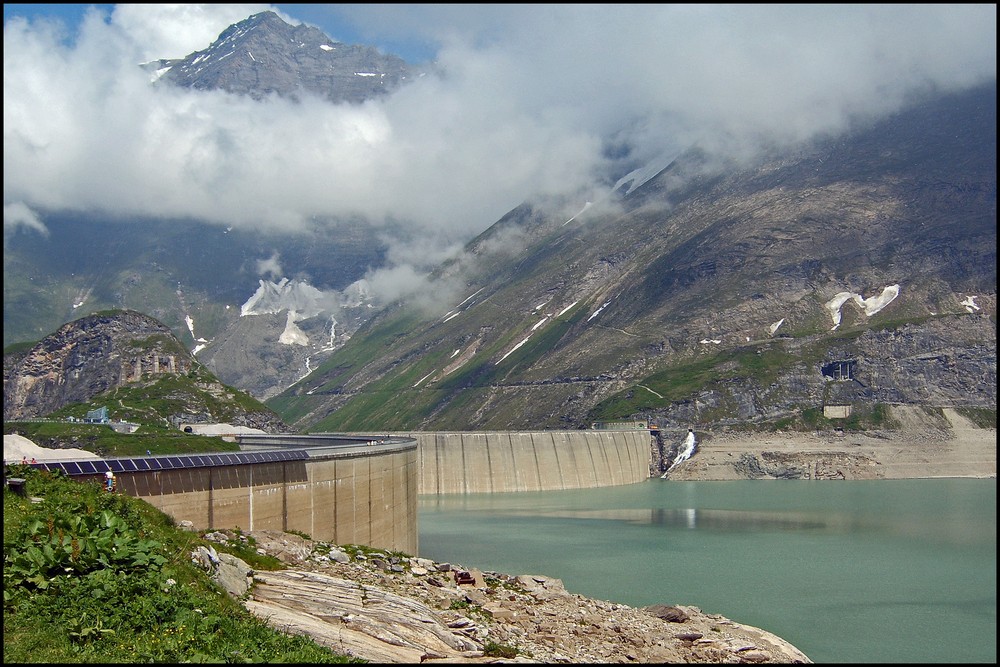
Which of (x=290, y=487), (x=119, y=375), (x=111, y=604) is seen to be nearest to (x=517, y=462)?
(x=119, y=375)

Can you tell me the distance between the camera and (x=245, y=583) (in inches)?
1139

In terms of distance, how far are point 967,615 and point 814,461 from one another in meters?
121

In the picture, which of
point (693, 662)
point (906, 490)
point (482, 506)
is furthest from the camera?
point (906, 490)

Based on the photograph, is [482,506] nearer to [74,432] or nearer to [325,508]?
[74,432]

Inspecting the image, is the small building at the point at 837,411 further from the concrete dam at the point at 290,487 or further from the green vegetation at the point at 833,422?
the concrete dam at the point at 290,487

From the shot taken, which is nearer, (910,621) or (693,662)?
(693,662)

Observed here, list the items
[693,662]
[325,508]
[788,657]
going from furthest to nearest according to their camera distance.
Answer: [325,508] < [788,657] < [693,662]

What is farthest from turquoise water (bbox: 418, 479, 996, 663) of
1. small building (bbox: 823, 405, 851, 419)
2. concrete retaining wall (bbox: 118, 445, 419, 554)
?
small building (bbox: 823, 405, 851, 419)

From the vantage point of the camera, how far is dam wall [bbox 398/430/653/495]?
5901 inches

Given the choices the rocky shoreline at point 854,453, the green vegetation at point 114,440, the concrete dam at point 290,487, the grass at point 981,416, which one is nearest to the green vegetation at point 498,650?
the concrete dam at point 290,487

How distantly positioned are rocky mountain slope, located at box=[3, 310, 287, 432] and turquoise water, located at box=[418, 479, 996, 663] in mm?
28786

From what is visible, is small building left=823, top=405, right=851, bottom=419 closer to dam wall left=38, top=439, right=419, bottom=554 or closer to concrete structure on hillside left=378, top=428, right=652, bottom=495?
concrete structure on hillside left=378, top=428, right=652, bottom=495

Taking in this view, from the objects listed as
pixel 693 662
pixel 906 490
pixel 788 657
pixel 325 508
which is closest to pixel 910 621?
pixel 788 657

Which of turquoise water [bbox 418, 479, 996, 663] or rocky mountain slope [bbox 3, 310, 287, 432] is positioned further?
rocky mountain slope [bbox 3, 310, 287, 432]
